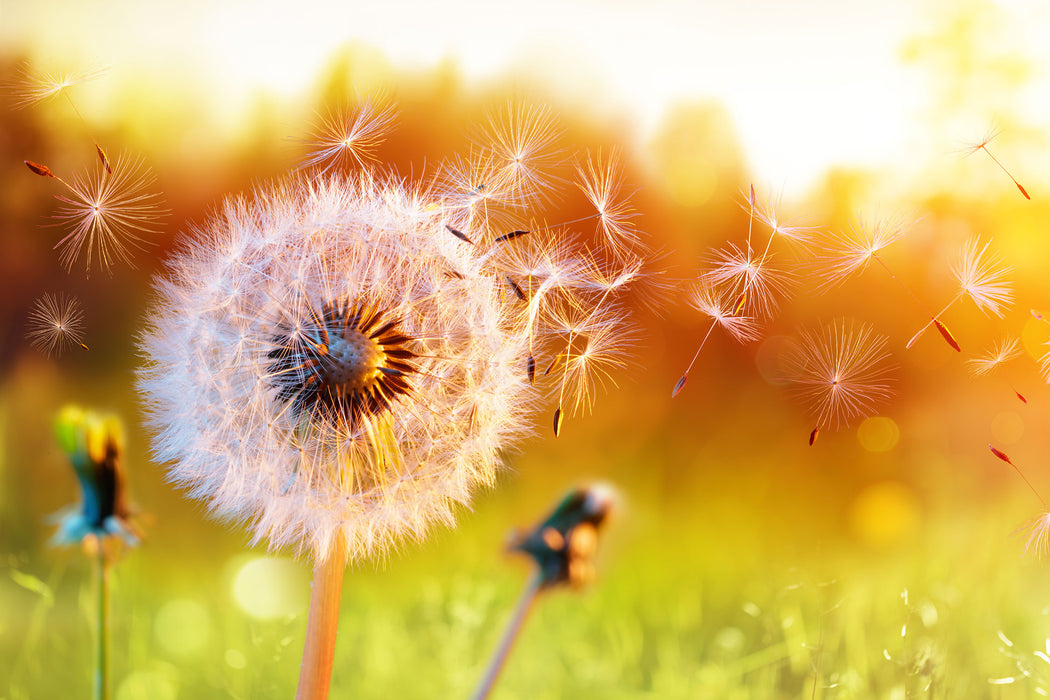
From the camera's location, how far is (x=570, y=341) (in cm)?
84

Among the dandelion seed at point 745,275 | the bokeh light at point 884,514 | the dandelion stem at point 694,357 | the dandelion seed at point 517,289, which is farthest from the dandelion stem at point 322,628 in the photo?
the bokeh light at point 884,514

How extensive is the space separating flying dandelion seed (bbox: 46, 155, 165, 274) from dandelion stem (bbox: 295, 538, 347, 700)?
0.50 metres

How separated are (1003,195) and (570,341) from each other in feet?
2.18

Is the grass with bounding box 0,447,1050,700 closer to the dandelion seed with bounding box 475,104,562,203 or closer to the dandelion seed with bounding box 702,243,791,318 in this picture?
the dandelion seed with bounding box 702,243,791,318

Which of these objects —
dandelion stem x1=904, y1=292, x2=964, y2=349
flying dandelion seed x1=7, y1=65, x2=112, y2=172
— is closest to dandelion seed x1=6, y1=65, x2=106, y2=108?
flying dandelion seed x1=7, y1=65, x2=112, y2=172

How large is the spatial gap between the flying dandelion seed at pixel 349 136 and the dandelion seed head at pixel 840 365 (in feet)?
2.08

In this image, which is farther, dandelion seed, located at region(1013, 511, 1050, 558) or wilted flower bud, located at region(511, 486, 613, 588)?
dandelion seed, located at region(1013, 511, 1050, 558)

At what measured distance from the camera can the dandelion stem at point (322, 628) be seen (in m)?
0.82

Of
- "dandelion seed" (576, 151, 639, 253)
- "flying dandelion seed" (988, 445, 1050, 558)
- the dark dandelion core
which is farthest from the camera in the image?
"flying dandelion seed" (988, 445, 1050, 558)

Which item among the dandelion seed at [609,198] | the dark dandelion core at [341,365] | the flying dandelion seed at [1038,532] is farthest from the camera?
the flying dandelion seed at [1038,532]

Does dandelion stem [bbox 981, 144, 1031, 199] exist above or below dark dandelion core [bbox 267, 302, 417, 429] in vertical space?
below

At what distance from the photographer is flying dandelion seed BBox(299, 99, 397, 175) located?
2.80 ft

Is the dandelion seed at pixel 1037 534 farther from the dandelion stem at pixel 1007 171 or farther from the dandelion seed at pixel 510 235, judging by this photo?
the dandelion seed at pixel 510 235

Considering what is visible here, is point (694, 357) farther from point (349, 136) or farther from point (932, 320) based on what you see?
point (349, 136)
